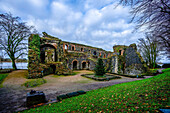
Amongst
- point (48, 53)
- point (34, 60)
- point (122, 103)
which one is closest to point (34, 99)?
point (122, 103)

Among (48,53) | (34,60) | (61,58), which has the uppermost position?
(48,53)

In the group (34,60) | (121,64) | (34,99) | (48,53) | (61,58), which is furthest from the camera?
(121,64)

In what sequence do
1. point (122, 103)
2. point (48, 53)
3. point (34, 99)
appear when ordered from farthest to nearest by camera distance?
point (48, 53)
point (34, 99)
point (122, 103)

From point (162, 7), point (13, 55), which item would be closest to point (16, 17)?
point (13, 55)

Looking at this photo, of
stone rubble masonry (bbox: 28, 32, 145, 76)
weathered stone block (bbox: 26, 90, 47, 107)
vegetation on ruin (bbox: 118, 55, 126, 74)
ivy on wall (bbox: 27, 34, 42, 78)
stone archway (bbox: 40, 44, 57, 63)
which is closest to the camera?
weathered stone block (bbox: 26, 90, 47, 107)

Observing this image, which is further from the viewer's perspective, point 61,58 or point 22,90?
point 61,58

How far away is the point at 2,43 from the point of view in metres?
15.8

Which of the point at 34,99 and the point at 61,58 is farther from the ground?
the point at 61,58

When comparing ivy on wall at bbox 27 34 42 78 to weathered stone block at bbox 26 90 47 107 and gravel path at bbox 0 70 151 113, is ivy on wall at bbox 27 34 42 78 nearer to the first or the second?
gravel path at bbox 0 70 151 113

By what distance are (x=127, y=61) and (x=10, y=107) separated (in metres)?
20.2

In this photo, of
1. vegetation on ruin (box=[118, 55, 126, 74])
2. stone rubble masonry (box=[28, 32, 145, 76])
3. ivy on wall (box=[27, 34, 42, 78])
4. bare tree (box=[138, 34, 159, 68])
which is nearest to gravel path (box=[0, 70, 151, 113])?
ivy on wall (box=[27, 34, 42, 78])

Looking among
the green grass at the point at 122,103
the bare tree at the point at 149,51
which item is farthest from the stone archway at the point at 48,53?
the bare tree at the point at 149,51

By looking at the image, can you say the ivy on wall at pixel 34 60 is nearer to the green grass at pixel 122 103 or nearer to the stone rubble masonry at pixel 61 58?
the stone rubble masonry at pixel 61 58

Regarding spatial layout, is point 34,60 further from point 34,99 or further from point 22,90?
point 34,99
